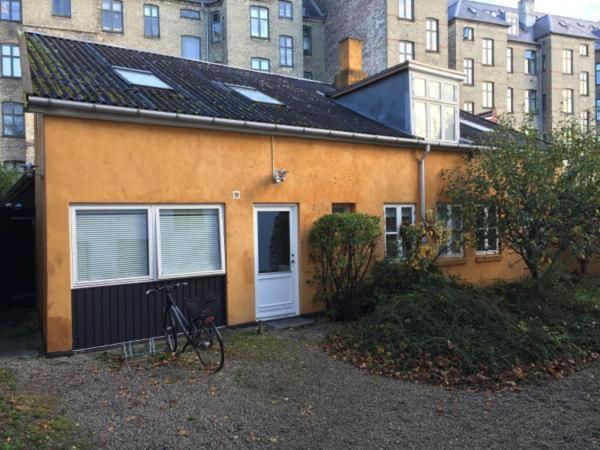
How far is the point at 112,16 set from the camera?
91.5ft

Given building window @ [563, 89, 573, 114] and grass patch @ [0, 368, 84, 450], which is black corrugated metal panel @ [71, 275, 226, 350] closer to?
grass patch @ [0, 368, 84, 450]

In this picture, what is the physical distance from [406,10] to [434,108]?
21.5 m

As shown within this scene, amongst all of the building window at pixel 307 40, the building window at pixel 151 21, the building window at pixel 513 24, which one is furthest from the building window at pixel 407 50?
the building window at pixel 513 24

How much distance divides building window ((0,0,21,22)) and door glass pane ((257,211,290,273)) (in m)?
25.3

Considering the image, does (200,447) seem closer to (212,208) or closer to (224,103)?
(212,208)

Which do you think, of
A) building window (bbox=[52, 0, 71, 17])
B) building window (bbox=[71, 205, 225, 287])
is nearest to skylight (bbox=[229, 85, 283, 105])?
building window (bbox=[71, 205, 225, 287])

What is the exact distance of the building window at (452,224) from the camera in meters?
10.4

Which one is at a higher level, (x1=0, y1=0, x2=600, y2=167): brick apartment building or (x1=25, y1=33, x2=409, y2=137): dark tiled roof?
(x1=0, y1=0, x2=600, y2=167): brick apartment building

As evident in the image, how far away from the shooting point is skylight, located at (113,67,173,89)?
8.95m

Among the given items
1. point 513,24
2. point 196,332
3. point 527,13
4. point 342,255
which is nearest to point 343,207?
point 342,255

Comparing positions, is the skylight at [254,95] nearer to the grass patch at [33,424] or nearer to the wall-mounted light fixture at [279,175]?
the wall-mounted light fixture at [279,175]

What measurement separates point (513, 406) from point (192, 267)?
5226mm

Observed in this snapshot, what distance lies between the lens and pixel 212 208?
8289mm

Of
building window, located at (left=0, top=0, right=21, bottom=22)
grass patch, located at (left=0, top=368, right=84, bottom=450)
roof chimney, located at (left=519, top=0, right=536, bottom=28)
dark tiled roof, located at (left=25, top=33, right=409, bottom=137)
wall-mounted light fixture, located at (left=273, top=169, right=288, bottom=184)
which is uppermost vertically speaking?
roof chimney, located at (left=519, top=0, right=536, bottom=28)
